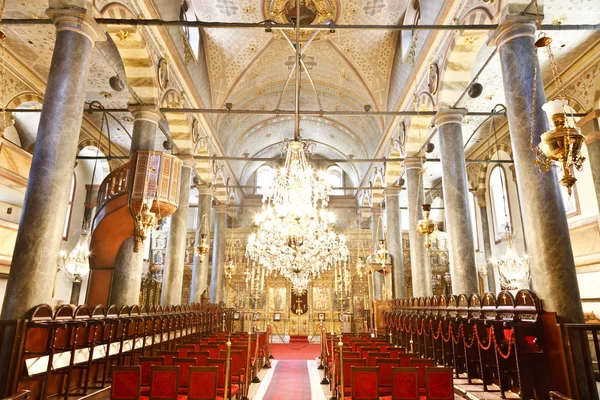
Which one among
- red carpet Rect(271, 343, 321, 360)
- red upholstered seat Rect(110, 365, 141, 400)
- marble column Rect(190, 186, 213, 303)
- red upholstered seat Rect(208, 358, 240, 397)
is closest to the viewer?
red upholstered seat Rect(110, 365, 141, 400)

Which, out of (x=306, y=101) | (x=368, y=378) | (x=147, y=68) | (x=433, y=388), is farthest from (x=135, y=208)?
(x=306, y=101)

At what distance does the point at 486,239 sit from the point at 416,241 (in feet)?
19.4

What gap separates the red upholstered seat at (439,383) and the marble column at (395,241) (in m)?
8.84

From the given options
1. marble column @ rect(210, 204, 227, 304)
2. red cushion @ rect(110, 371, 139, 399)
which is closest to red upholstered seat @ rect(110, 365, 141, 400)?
red cushion @ rect(110, 371, 139, 399)

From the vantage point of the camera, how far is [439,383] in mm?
3625

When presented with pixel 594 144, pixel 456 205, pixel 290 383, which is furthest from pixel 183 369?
pixel 594 144

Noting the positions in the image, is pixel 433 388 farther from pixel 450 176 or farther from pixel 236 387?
pixel 450 176

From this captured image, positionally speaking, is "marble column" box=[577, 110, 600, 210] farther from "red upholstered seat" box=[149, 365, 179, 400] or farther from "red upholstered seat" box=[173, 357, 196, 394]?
"red upholstered seat" box=[149, 365, 179, 400]

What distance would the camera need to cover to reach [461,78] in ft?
27.8

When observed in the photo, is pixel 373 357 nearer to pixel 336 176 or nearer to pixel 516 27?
pixel 516 27

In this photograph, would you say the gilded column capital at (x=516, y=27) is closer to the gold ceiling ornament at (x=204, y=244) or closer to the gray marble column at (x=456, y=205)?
the gray marble column at (x=456, y=205)

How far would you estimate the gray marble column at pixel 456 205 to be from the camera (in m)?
7.55

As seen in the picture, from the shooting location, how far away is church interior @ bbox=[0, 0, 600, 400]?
4414 mm

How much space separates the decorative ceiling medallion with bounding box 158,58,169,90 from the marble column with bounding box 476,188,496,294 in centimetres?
1254
